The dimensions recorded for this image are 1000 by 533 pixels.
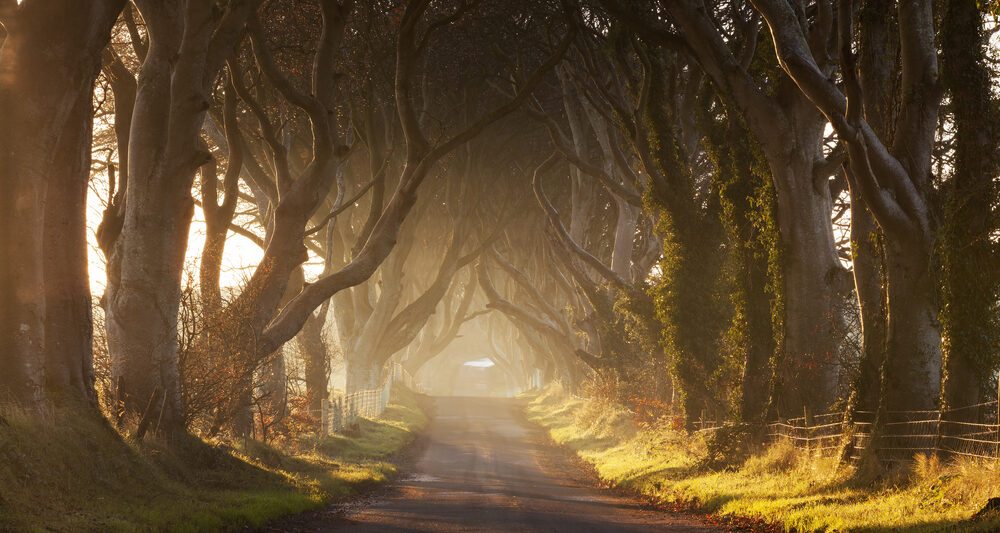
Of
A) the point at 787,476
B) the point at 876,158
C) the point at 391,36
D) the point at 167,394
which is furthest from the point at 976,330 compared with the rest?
the point at 391,36

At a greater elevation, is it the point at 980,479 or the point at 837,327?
the point at 837,327

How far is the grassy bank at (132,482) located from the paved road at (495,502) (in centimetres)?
84

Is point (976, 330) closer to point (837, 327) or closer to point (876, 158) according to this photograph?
point (876, 158)

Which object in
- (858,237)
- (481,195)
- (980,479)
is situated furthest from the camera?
(481,195)

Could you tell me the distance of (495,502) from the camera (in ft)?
42.6

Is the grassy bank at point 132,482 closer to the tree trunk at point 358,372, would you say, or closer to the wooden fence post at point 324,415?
the wooden fence post at point 324,415

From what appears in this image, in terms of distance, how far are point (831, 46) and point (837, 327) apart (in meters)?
5.03

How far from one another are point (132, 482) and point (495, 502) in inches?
222

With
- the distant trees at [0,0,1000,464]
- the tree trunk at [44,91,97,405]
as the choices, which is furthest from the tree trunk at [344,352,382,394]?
the tree trunk at [44,91,97,405]

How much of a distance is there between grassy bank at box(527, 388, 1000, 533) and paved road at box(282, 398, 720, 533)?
78cm

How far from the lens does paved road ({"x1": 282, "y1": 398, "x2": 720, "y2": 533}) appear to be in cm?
1012

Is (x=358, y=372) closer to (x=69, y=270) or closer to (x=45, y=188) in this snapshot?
(x=69, y=270)

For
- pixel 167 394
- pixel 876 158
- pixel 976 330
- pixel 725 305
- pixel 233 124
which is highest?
pixel 233 124

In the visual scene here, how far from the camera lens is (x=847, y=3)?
35.8 ft
